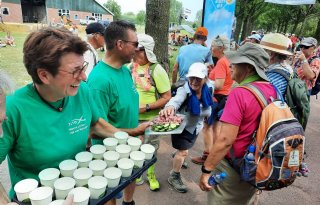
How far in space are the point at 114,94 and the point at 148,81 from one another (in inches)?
41.1

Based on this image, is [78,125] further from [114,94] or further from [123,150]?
[114,94]

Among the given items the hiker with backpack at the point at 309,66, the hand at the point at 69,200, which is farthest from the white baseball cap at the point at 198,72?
the hiker with backpack at the point at 309,66

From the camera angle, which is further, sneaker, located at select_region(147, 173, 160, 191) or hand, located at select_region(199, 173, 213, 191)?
sneaker, located at select_region(147, 173, 160, 191)

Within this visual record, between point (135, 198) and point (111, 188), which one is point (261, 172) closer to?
point (111, 188)

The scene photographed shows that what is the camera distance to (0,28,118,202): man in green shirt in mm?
1469

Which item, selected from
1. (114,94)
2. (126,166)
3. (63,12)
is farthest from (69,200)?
Answer: (63,12)

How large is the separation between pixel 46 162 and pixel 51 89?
0.46m

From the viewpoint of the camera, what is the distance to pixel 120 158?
1.80 metres

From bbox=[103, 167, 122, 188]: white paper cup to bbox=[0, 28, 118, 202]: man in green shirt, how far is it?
1.05ft

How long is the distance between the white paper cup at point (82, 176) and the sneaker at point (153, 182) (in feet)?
7.07

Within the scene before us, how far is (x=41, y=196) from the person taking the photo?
4.34 feet

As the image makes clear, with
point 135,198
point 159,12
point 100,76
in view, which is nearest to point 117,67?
point 100,76

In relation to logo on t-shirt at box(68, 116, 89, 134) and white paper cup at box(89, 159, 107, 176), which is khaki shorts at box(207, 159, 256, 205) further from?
logo on t-shirt at box(68, 116, 89, 134)

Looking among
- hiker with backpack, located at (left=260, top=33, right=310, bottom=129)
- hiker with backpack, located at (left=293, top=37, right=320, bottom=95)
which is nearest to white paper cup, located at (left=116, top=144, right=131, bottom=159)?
hiker with backpack, located at (left=260, top=33, right=310, bottom=129)
